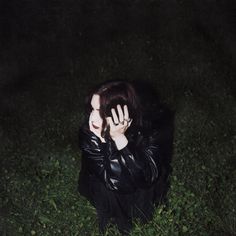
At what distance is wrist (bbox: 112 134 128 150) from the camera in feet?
17.3

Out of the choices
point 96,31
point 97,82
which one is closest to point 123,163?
point 97,82

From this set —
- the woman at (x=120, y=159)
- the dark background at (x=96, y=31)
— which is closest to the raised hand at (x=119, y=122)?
the woman at (x=120, y=159)

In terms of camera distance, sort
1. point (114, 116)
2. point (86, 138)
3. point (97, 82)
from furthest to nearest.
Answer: point (97, 82) → point (86, 138) → point (114, 116)

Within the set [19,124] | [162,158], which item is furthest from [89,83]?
[162,158]

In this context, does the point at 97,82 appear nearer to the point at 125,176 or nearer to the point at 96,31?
the point at 96,31

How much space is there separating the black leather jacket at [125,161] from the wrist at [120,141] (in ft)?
0.11

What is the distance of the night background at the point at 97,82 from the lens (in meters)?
5.60

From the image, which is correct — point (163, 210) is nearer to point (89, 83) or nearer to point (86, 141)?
point (86, 141)

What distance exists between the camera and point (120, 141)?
529 centimetres

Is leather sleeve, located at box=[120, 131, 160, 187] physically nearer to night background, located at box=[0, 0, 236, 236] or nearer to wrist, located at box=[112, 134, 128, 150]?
wrist, located at box=[112, 134, 128, 150]

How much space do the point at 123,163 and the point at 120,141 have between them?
0.78 ft

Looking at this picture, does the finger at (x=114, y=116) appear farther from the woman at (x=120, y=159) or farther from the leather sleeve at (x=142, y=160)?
the leather sleeve at (x=142, y=160)

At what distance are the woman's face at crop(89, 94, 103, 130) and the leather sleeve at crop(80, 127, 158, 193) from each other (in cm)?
13

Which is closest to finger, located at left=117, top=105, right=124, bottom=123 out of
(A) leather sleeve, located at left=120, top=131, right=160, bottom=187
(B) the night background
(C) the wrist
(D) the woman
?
(D) the woman
